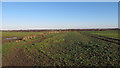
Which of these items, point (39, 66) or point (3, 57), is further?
point (3, 57)

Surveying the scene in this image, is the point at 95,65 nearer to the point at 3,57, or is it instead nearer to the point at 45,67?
the point at 45,67

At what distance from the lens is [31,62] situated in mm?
15586

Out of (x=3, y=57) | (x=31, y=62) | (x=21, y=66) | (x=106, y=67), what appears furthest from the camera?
(x=3, y=57)

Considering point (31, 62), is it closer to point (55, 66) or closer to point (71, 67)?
point (55, 66)

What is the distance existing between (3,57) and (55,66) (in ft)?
32.0

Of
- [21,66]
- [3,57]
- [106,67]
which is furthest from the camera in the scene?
[3,57]

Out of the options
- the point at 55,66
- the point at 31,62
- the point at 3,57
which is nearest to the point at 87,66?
the point at 55,66

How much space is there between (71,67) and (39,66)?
4.21 metres

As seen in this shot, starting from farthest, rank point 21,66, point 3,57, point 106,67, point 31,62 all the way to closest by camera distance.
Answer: point 3,57 < point 31,62 < point 21,66 < point 106,67

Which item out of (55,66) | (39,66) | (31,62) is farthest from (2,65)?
(55,66)

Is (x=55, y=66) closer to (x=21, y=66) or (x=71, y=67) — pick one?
(x=71, y=67)

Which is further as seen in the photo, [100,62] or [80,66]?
[100,62]

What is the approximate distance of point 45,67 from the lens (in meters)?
13.8

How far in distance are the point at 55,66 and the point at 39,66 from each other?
2.14 meters
